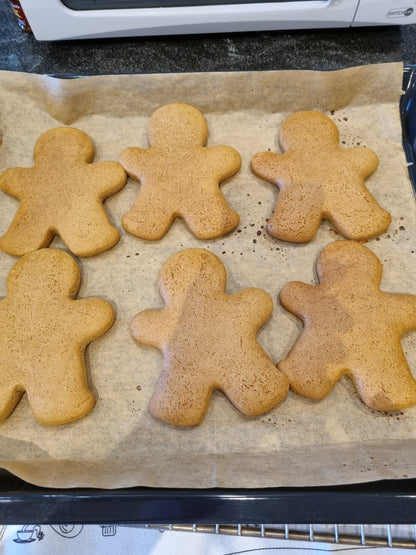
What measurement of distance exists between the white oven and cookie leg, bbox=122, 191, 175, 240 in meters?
0.54

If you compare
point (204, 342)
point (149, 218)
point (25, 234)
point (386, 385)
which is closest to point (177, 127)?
point (149, 218)

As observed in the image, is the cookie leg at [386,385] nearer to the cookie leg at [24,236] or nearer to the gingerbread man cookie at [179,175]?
the gingerbread man cookie at [179,175]

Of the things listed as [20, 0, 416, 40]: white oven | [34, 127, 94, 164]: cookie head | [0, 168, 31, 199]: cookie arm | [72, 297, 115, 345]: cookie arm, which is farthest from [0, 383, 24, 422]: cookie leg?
[20, 0, 416, 40]: white oven

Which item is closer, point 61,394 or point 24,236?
point 61,394

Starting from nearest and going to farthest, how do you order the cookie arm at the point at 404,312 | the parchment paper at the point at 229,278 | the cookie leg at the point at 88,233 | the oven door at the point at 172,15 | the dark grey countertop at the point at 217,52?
the parchment paper at the point at 229,278 < the cookie arm at the point at 404,312 < the cookie leg at the point at 88,233 < the oven door at the point at 172,15 < the dark grey countertop at the point at 217,52

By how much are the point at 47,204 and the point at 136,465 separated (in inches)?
27.4

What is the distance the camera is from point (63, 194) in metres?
1.27

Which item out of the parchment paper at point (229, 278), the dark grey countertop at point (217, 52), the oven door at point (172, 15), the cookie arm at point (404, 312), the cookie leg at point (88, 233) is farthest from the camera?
the dark grey countertop at point (217, 52)

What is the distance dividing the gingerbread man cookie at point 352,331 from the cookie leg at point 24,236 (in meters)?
0.63

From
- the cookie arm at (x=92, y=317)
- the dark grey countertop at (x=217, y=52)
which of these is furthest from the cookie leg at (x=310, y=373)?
the dark grey countertop at (x=217, y=52)

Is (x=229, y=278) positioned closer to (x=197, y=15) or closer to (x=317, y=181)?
(x=317, y=181)

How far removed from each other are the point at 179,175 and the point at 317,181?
1.21ft

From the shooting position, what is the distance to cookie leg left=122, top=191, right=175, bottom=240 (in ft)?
4.03

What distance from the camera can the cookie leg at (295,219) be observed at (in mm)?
1212
